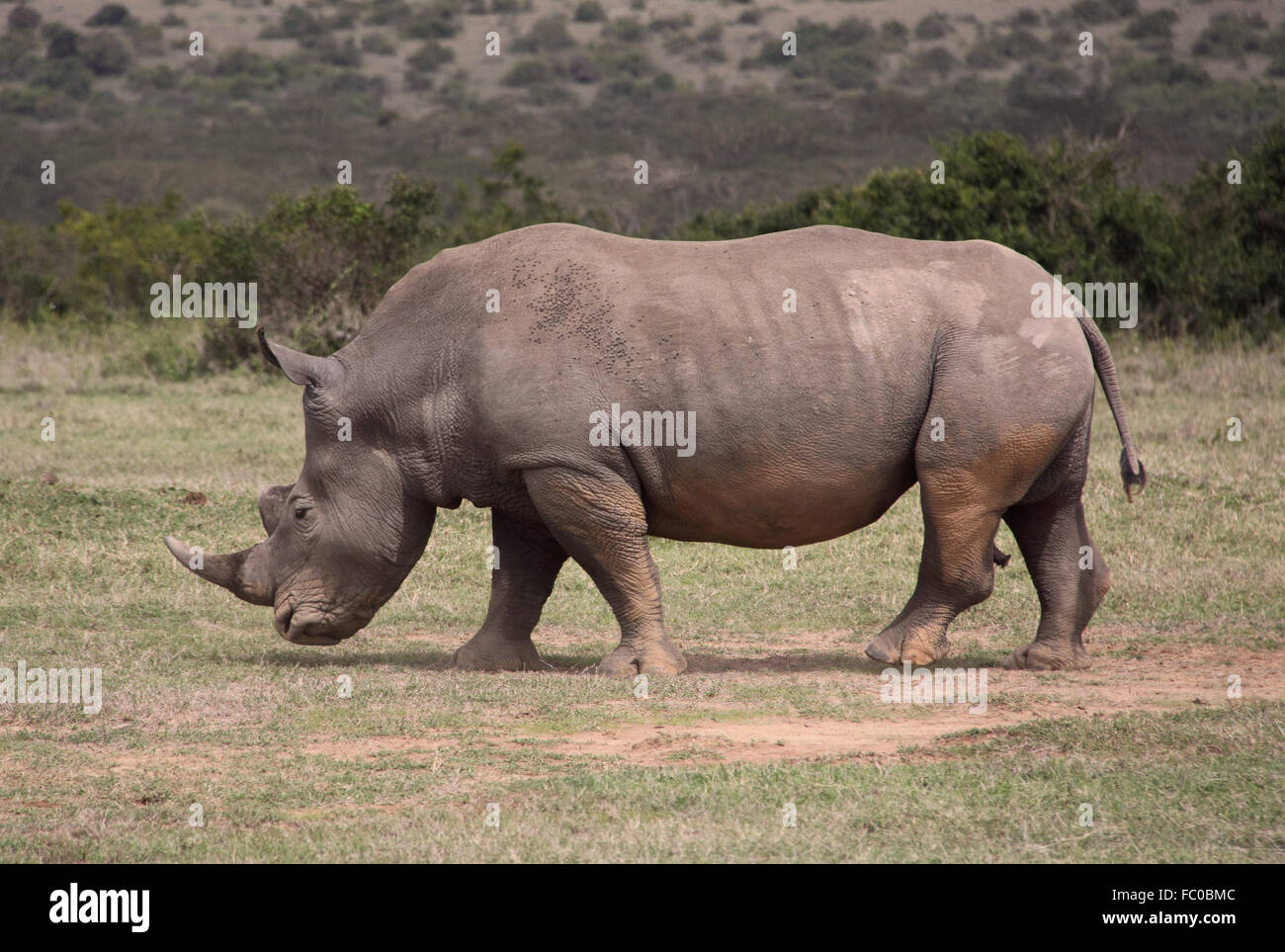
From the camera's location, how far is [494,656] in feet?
31.4

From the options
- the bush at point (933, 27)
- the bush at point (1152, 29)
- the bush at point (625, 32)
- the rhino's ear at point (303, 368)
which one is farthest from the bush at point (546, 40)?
the rhino's ear at point (303, 368)

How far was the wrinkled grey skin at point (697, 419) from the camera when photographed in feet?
29.0

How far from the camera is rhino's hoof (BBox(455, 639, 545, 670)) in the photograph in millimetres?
9539

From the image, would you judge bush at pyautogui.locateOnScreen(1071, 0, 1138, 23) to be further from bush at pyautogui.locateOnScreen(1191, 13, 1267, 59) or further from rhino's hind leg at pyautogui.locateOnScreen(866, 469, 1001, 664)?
rhino's hind leg at pyautogui.locateOnScreen(866, 469, 1001, 664)

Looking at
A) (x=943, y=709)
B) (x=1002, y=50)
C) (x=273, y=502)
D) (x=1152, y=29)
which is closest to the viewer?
(x=943, y=709)

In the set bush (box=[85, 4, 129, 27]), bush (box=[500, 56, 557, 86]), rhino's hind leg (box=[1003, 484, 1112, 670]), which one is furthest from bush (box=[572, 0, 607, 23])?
rhino's hind leg (box=[1003, 484, 1112, 670])

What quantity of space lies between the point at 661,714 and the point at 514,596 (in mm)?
1812

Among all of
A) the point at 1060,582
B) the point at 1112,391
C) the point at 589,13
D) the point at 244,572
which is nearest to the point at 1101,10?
the point at 589,13

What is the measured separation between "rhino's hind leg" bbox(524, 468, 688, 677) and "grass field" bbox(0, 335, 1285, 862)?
0.29 m

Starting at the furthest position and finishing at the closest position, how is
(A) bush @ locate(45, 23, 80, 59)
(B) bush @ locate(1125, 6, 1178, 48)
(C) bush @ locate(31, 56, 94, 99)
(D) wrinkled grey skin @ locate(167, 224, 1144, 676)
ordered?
(B) bush @ locate(1125, 6, 1178, 48), (A) bush @ locate(45, 23, 80, 59), (C) bush @ locate(31, 56, 94, 99), (D) wrinkled grey skin @ locate(167, 224, 1144, 676)

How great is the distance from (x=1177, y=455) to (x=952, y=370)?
693cm

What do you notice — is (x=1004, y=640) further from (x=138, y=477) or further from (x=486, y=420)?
(x=138, y=477)

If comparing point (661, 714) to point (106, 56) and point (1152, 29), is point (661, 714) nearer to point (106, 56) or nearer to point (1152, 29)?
point (106, 56)

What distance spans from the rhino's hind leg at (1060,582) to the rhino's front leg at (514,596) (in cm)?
252
